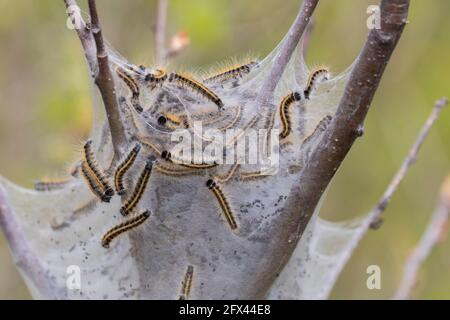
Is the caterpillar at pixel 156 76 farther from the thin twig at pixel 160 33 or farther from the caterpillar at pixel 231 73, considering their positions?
the thin twig at pixel 160 33

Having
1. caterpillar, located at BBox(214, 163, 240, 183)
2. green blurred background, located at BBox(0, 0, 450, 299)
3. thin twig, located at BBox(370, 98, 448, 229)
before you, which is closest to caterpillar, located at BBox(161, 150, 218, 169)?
caterpillar, located at BBox(214, 163, 240, 183)

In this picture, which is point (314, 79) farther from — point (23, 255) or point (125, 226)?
point (23, 255)

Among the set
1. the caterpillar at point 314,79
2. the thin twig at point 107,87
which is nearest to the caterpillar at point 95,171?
the thin twig at point 107,87

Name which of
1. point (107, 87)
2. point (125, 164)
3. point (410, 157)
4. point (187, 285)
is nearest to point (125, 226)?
point (125, 164)
